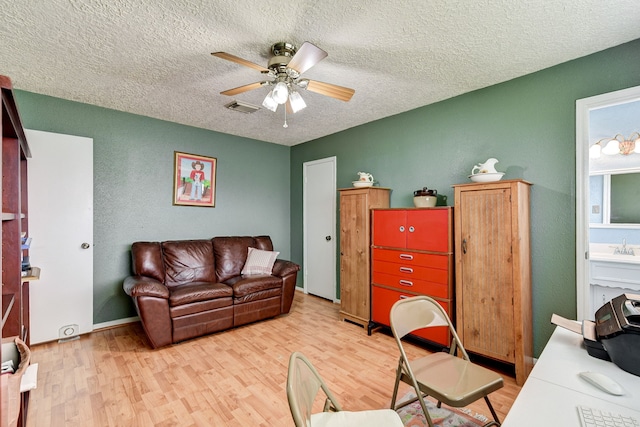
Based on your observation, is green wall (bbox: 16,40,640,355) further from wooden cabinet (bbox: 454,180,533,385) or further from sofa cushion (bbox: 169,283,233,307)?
sofa cushion (bbox: 169,283,233,307)

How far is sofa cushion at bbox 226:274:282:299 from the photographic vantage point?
3381 millimetres

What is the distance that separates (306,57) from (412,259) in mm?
2100

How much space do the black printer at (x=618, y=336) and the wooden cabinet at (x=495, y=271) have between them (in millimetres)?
953

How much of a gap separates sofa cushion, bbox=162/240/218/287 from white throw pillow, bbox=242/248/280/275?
0.44m

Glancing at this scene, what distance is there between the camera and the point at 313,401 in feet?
3.77

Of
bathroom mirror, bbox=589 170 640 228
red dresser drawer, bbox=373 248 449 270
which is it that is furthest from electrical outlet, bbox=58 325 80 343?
bathroom mirror, bbox=589 170 640 228

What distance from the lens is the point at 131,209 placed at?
3.66 metres

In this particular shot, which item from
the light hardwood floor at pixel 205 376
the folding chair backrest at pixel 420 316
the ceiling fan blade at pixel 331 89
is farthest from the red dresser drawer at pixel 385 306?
the ceiling fan blade at pixel 331 89

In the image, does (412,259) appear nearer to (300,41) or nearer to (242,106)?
(300,41)

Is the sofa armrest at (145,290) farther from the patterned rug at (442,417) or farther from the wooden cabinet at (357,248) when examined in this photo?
the patterned rug at (442,417)

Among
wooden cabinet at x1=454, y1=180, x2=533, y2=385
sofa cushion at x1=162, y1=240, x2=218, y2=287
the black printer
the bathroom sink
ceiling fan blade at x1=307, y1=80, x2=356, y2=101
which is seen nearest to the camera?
the black printer

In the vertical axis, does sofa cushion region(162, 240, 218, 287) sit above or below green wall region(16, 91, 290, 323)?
below

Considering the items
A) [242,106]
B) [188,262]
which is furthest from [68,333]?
[242,106]

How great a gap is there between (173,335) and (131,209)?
1.69 metres
